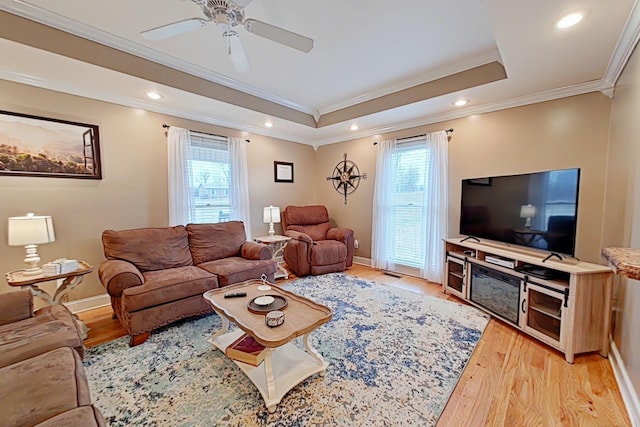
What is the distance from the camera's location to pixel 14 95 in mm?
2508

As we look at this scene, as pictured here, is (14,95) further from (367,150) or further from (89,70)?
(367,150)

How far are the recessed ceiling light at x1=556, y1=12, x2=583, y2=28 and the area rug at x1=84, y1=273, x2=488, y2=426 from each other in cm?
245

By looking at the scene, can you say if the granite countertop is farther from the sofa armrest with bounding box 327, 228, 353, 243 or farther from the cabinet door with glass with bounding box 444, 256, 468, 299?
the sofa armrest with bounding box 327, 228, 353, 243

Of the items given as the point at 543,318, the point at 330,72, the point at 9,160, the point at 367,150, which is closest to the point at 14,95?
the point at 9,160

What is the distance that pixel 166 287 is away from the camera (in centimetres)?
235

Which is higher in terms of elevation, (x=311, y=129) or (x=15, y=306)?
(x=311, y=129)

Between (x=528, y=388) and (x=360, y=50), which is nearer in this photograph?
(x=528, y=388)

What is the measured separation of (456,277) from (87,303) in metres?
4.27

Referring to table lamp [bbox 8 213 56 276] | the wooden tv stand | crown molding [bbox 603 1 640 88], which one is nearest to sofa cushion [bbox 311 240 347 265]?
the wooden tv stand

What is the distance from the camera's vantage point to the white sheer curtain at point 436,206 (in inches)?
147

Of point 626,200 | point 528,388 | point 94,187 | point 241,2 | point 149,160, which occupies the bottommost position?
point 528,388

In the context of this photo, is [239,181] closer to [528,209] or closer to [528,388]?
[528,209]

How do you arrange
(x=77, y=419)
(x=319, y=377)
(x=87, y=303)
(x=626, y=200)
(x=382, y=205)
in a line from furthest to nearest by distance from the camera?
1. (x=382, y=205)
2. (x=87, y=303)
3. (x=626, y=200)
4. (x=319, y=377)
5. (x=77, y=419)

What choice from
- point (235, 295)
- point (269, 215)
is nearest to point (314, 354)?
point (235, 295)
